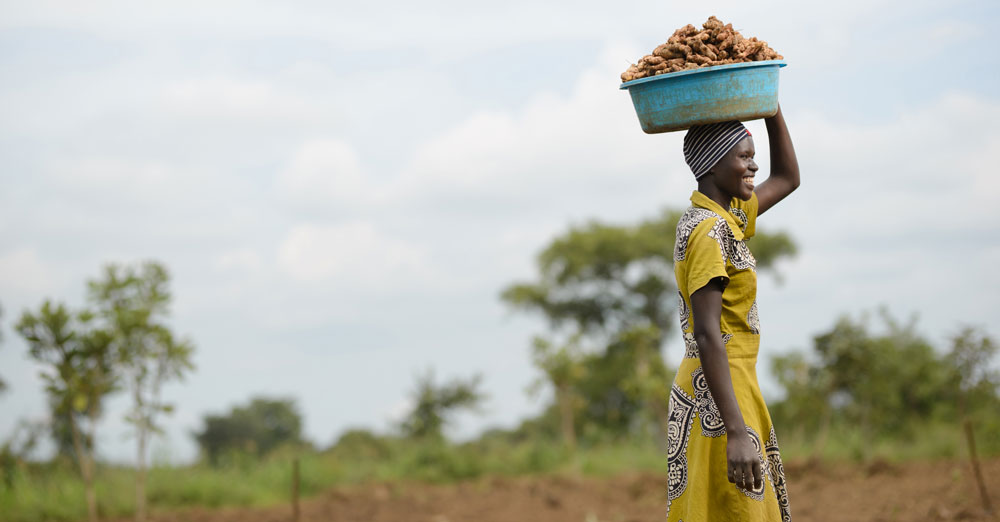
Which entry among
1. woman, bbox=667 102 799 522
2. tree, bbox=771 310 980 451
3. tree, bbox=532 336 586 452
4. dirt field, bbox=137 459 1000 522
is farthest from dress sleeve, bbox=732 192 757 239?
tree, bbox=532 336 586 452

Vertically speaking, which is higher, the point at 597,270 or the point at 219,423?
the point at 597,270

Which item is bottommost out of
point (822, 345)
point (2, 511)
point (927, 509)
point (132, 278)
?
point (927, 509)

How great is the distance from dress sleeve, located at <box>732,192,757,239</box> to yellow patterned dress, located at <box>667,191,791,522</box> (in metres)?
0.16

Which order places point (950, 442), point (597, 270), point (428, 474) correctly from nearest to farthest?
point (950, 442), point (428, 474), point (597, 270)

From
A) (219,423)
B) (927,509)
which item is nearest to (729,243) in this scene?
(927,509)

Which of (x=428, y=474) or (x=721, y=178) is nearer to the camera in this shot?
(x=721, y=178)

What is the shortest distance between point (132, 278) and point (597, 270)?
14.8 meters

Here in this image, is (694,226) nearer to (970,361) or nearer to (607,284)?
(970,361)

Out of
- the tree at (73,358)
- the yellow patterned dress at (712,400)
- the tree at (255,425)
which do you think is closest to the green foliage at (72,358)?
the tree at (73,358)

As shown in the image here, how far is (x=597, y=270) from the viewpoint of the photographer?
68.4 feet

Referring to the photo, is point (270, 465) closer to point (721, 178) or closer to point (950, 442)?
point (950, 442)

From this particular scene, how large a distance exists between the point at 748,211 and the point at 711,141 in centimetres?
33

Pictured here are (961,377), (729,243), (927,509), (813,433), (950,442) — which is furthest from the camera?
(813,433)

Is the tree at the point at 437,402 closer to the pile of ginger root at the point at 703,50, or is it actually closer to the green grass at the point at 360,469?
the green grass at the point at 360,469
